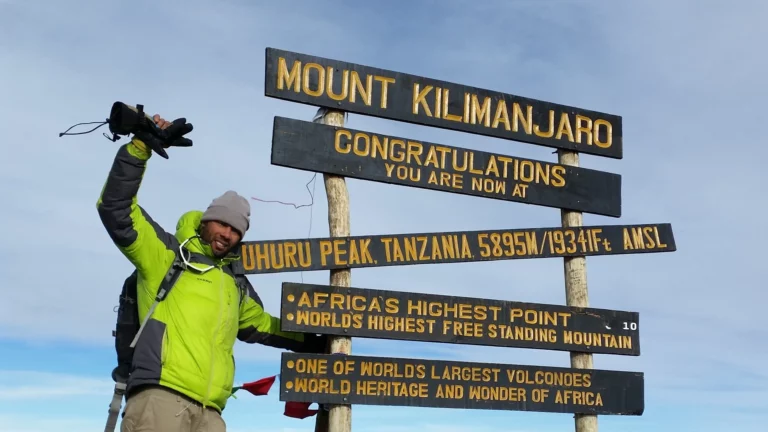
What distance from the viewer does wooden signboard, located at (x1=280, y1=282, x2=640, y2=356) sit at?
22.6ft

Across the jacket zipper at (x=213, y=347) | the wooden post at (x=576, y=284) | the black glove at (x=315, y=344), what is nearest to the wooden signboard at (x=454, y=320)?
the wooden post at (x=576, y=284)

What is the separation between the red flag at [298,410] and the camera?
6902 millimetres

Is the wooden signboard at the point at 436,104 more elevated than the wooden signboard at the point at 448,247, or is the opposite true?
the wooden signboard at the point at 436,104

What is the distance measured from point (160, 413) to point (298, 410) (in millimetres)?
2400

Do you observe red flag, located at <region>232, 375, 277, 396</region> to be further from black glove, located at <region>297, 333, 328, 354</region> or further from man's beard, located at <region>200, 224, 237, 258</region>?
man's beard, located at <region>200, 224, 237, 258</region>

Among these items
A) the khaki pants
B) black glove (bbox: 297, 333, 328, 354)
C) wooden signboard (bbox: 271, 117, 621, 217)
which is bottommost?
the khaki pants

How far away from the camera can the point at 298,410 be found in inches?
273

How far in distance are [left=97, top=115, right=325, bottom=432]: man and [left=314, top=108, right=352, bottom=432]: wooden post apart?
1.82 m

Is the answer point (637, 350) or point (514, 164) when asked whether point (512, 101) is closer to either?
point (514, 164)

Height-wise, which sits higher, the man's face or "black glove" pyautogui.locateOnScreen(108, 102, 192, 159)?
"black glove" pyautogui.locateOnScreen(108, 102, 192, 159)

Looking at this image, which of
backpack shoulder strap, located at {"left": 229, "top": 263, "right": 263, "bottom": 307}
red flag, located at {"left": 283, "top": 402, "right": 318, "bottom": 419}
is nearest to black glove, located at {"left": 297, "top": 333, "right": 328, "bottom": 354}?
red flag, located at {"left": 283, "top": 402, "right": 318, "bottom": 419}

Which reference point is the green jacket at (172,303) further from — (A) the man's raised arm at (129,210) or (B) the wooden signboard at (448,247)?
(B) the wooden signboard at (448,247)

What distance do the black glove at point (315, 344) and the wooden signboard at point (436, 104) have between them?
1.98m

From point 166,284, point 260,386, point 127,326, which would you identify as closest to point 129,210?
point 166,284
